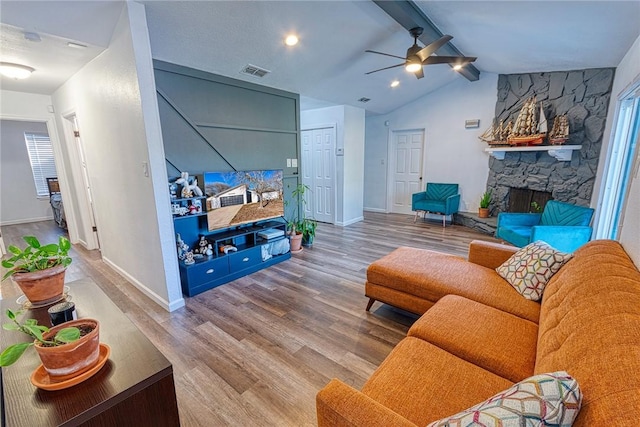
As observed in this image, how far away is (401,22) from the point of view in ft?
9.27

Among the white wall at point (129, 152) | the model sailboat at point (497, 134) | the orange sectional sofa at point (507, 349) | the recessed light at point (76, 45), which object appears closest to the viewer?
the orange sectional sofa at point (507, 349)

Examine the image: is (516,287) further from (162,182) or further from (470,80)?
(470,80)

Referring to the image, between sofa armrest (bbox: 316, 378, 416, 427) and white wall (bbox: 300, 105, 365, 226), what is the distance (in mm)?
4596

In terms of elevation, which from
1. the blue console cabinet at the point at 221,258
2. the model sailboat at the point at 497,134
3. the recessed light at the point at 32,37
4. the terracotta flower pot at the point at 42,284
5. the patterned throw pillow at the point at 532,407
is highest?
the recessed light at the point at 32,37

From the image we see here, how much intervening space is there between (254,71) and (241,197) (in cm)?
153

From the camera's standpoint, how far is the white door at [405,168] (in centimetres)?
620

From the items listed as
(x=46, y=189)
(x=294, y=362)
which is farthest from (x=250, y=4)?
(x=46, y=189)

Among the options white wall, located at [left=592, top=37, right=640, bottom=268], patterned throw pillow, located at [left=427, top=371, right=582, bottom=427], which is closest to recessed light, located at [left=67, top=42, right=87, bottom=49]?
patterned throw pillow, located at [left=427, top=371, right=582, bottom=427]

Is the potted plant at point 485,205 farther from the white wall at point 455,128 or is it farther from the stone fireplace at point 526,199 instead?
the stone fireplace at point 526,199

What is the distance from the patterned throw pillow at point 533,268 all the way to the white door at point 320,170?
12.5ft

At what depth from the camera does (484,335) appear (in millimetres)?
A: 1386

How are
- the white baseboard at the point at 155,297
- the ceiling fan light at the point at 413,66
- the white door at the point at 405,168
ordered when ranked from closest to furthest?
the white baseboard at the point at 155,297 < the ceiling fan light at the point at 413,66 < the white door at the point at 405,168

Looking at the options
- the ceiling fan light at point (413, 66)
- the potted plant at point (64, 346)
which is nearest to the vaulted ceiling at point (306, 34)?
the ceiling fan light at point (413, 66)

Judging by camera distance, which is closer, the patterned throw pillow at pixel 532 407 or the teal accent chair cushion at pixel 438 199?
the patterned throw pillow at pixel 532 407
